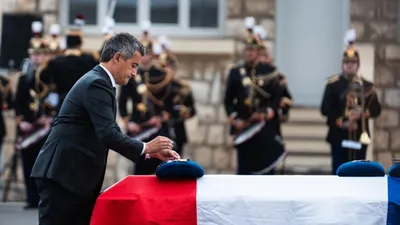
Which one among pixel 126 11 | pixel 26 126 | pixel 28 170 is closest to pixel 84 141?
pixel 26 126

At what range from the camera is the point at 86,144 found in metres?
5.71

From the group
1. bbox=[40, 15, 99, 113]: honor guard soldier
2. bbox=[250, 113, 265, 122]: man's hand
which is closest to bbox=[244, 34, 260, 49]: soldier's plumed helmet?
bbox=[250, 113, 265, 122]: man's hand

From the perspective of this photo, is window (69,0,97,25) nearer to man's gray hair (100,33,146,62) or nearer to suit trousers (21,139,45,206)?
suit trousers (21,139,45,206)

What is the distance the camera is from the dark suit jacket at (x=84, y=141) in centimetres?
565

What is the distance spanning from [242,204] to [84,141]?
2.97 feet

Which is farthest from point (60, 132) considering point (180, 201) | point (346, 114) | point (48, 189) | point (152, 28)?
point (152, 28)

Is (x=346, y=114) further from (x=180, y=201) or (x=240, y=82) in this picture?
(x=180, y=201)

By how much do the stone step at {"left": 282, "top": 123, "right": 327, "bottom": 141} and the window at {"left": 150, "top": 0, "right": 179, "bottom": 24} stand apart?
6.39 feet

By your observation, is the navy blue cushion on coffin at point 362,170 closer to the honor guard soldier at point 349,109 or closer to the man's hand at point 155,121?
the honor guard soldier at point 349,109

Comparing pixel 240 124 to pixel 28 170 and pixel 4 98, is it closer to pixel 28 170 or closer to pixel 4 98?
pixel 28 170

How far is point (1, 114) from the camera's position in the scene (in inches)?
474

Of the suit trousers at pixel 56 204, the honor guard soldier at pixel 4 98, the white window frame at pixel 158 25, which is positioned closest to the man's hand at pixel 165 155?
the suit trousers at pixel 56 204

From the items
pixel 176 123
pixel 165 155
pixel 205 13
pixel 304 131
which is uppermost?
pixel 205 13

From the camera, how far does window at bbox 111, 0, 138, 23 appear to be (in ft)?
44.2
